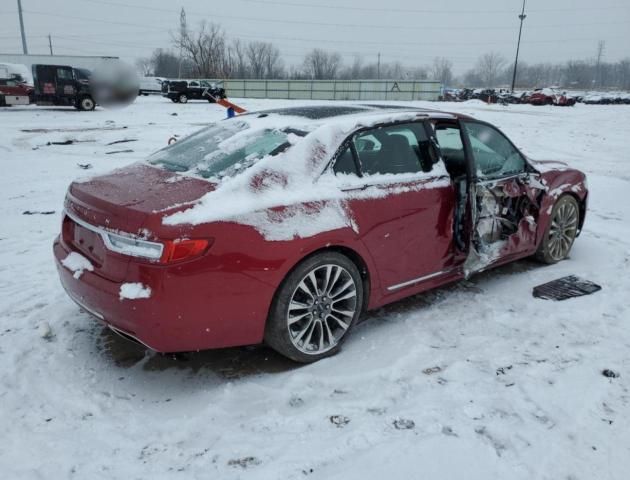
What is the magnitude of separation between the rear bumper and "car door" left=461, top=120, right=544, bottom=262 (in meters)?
2.07

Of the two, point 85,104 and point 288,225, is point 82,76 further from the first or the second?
point 288,225

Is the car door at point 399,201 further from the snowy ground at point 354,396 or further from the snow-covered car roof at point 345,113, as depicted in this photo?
the snowy ground at point 354,396

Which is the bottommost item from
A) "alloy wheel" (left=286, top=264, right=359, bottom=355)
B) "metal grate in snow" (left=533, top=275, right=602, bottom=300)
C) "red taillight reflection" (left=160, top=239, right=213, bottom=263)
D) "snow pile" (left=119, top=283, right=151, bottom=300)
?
"metal grate in snow" (left=533, top=275, right=602, bottom=300)

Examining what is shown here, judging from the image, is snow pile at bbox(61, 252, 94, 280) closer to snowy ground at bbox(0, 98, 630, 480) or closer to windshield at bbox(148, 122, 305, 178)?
snowy ground at bbox(0, 98, 630, 480)

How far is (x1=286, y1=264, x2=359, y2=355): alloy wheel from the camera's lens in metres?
3.12

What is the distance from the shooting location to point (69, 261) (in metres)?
3.07

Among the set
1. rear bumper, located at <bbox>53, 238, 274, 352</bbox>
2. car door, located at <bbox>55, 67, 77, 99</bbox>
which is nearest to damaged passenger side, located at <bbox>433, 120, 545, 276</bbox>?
rear bumper, located at <bbox>53, 238, 274, 352</bbox>

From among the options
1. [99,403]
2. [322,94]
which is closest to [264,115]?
[99,403]

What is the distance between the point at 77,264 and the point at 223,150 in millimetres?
1216

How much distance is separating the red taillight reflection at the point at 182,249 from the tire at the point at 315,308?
1.92 feet

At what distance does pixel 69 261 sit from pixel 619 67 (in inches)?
6741

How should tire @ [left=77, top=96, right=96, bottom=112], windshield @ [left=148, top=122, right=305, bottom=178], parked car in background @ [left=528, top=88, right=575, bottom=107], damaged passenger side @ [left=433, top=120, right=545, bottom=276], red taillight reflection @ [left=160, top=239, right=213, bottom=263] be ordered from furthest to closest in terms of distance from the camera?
parked car in background @ [left=528, top=88, right=575, bottom=107], tire @ [left=77, top=96, right=96, bottom=112], damaged passenger side @ [left=433, top=120, right=545, bottom=276], windshield @ [left=148, top=122, right=305, bottom=178], red taillight reflection @ [left=160, top=239, right=213, bottom=263]

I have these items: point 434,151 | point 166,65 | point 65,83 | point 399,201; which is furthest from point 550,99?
point 166,65

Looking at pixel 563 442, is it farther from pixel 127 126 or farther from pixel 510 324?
pixel 127 126
